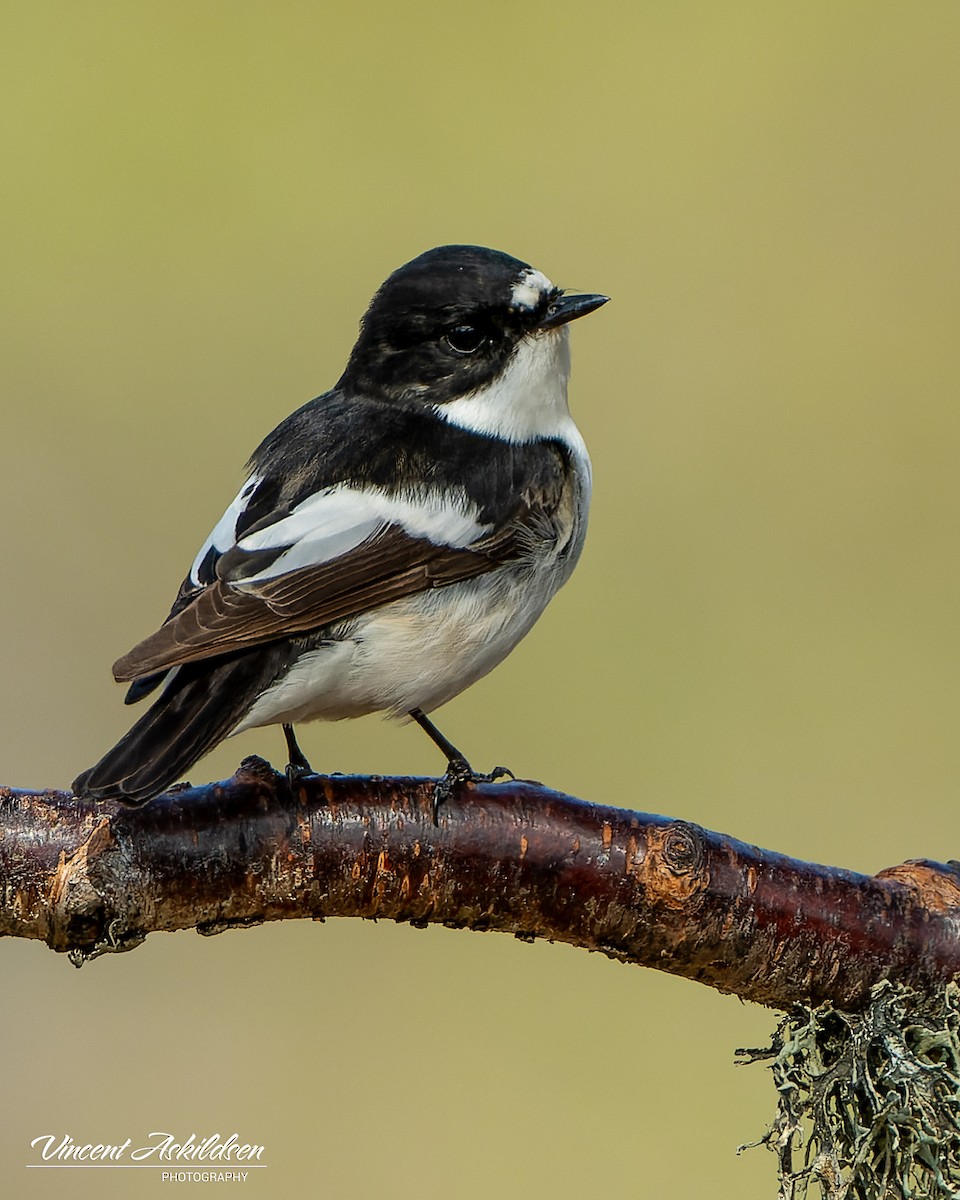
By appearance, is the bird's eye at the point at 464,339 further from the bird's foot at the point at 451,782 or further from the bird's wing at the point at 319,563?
the bird's foot at the point at 451,782

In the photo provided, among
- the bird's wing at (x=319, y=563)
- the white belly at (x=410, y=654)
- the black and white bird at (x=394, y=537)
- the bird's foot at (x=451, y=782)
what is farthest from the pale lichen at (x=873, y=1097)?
the bird's wing at (x=319, y=563)

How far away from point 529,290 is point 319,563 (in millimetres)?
1058

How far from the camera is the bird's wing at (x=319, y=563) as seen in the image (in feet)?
10.4

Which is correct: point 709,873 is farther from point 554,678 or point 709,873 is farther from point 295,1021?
point 554,678

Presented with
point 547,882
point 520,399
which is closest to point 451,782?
point 547,882

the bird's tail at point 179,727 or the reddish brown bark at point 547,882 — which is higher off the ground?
the bird's tail at point 179,727

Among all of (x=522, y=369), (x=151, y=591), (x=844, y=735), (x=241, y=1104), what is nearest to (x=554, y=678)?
(x=844, y=735)

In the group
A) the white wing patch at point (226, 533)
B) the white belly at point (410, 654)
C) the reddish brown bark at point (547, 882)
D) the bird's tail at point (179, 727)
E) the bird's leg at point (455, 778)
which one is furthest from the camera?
the white wing patch at point (226, 533)

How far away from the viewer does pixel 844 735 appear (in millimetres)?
6832

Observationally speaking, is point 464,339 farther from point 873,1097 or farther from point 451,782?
point 873,1097

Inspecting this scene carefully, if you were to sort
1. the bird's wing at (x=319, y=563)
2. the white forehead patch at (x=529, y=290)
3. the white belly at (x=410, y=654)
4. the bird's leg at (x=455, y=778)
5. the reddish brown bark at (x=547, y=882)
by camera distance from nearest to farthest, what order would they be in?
the reddish brown bark at (x=547, y=882) < the bird's leg at (x=455, y=778) < the bird's wing at (x=319, y=563) < the white belly at (x=410, y=654) < the white forehead patch at (x=529, y=290)

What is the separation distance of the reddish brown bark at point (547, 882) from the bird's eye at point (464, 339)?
151 cm

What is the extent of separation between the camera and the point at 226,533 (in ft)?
11.8

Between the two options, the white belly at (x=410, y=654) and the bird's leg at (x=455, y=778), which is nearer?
the bird's leg at (x=455, y=778)
